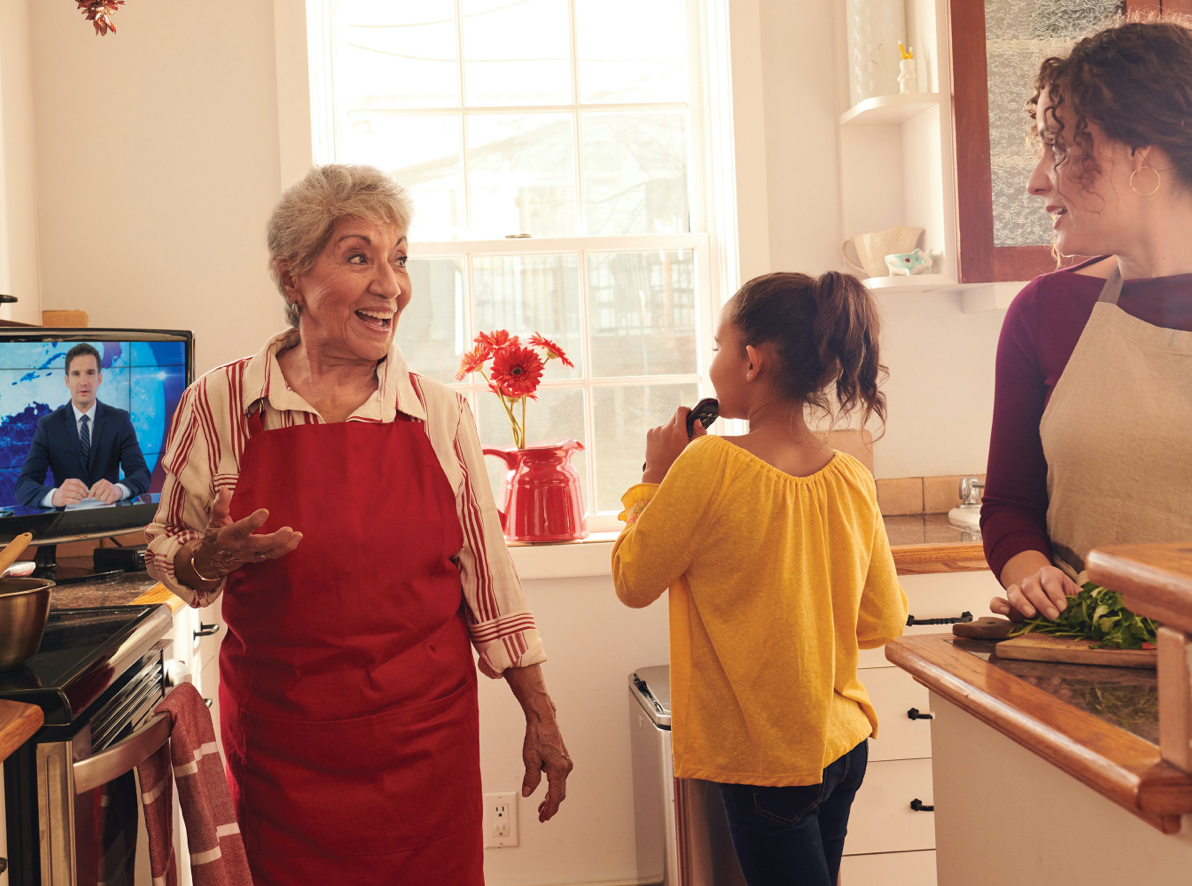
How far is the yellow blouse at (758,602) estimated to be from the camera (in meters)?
1.47

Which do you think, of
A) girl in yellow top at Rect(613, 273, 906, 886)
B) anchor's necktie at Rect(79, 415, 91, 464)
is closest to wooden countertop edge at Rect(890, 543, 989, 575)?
girl in yellow top at Rect(613, 273, 906, 886)

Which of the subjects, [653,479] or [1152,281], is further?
[653,479]

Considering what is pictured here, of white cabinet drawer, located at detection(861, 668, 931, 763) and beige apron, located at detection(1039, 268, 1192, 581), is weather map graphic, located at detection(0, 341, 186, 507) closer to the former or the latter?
white cabinet drawer, located at detection(861, 668, 931, 763)

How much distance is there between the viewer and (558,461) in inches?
99.0

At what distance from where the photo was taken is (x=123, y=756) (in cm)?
127

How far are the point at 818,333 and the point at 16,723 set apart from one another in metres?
1.23

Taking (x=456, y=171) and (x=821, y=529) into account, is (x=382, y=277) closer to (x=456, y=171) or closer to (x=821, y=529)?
(x=821, y=529)

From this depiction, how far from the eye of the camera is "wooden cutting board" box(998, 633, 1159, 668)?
888mm

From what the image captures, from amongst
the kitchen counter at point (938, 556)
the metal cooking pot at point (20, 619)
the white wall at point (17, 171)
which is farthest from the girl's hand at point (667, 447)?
the white wall at point (17, 171)

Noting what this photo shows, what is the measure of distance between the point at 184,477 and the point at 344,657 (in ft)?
1.18

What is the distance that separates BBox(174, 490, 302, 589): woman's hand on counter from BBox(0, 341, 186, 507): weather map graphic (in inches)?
35.7

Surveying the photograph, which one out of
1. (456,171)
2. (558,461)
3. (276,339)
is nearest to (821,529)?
(276,339)

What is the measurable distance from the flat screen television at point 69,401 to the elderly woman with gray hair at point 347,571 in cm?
82

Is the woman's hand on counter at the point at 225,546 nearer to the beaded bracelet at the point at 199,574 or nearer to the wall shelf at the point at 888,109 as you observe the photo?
the beaded bracelet at the point at 199,574
